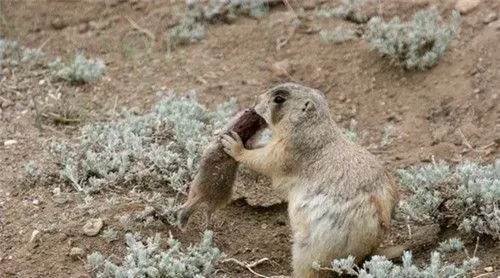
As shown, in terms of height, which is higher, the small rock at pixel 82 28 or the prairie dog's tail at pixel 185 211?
the prairie dog's tail at pixel 185 211

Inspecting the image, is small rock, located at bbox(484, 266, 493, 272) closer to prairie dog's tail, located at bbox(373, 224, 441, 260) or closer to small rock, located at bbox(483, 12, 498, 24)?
prairie dog's tail, located at bbox(373, 224, 441, 260)

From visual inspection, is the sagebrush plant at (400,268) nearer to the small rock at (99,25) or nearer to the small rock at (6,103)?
the small rock at (6,103)

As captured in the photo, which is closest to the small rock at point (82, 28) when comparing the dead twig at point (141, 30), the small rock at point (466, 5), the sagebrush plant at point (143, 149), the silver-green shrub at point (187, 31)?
the dead twig at point (141, 30)

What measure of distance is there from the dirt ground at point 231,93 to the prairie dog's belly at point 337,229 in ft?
1.81

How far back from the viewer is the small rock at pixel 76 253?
5.91 m

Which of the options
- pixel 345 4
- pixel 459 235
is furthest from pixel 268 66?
pixel 459 235

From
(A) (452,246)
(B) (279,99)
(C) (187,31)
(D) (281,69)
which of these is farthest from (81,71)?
(A) (452,246)

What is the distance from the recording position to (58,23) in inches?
347

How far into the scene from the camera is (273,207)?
21.7 ft

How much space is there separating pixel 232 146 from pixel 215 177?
8.4 inches

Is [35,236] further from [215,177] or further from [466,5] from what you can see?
[466,5]

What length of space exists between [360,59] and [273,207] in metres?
2.01

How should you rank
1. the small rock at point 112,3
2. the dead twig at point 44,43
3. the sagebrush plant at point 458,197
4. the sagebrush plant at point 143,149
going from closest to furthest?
the sagebrush plant at point 458,197, the sagebrush plant at point 143,149, the dead twig at point 44,43, the small rock at point 112,3

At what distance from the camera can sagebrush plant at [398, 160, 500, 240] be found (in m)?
5.71
